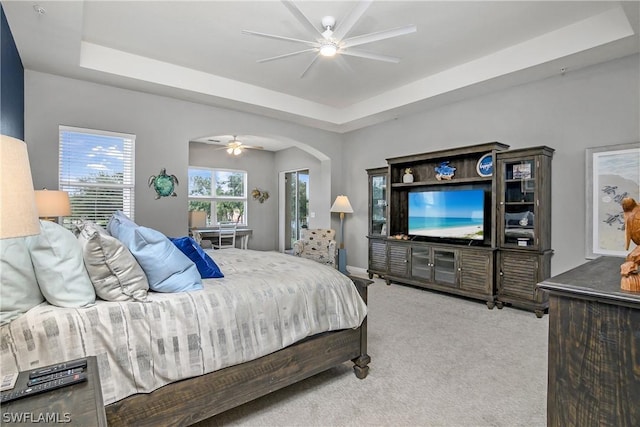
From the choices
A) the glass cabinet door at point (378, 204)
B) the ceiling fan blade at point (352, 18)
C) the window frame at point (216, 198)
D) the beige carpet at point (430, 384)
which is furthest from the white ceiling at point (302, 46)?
the window frame at point (216, 198)

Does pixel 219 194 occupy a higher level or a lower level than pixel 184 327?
higher

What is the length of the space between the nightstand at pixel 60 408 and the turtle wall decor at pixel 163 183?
372 cm

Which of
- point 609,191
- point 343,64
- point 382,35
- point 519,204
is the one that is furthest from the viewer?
point 343,64

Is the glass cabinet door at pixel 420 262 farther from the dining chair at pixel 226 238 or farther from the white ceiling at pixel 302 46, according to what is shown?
the dining chair at pixel 226 238

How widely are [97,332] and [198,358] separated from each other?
0.47 m

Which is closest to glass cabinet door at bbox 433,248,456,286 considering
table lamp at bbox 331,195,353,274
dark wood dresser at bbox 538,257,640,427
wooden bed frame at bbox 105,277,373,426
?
table lamp at bbox 331,195,353,274

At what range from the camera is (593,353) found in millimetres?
1203

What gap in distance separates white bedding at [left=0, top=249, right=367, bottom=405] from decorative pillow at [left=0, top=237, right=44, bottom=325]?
4 cm

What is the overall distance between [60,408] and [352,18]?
2811 millimetres

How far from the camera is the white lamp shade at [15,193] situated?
80 centimetres

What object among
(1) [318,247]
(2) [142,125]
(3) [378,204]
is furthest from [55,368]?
(3) [378,204]

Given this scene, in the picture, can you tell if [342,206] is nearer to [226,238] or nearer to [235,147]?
[235,147]

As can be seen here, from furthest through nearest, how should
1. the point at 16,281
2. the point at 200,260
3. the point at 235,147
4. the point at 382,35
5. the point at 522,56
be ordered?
the point at 235,147 < the point at 522,56 < the point at 382,35 < the point at 200,260 < the point at 16,281

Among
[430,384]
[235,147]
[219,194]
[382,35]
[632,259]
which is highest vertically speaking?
[382,35]
